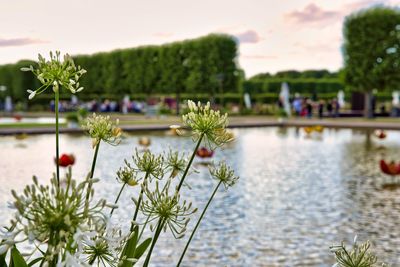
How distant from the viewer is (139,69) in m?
60.3

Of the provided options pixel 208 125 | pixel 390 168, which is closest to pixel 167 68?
pixel 390 168

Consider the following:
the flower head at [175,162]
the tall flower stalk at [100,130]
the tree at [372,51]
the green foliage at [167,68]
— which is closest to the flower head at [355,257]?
the flower head at [175,162]

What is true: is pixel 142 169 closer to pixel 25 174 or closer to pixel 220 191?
pixel 220 191

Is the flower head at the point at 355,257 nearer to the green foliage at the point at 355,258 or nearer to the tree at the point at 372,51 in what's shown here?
the green foliage at the point at 355,258

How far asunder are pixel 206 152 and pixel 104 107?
4222 centimetres

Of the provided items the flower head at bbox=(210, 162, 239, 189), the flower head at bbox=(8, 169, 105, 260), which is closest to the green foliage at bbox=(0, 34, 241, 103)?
the flower head at bbox=(210, 162, 239, 189)

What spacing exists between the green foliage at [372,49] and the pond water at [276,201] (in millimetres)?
22382

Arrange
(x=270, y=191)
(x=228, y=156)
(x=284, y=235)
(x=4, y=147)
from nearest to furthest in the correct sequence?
(x=284, y=235) < (x=270, y=191) < (x=228, y=156) < (x=4, y=147)

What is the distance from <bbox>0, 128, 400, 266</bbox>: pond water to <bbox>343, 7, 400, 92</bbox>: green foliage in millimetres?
22382

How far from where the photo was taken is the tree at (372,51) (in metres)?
44.1

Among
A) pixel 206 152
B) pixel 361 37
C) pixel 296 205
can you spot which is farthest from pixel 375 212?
pixel 361 37

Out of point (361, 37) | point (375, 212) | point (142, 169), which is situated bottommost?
point (375, 212)

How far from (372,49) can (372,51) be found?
0.16m

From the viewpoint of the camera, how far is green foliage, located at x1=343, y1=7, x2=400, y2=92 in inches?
1737
